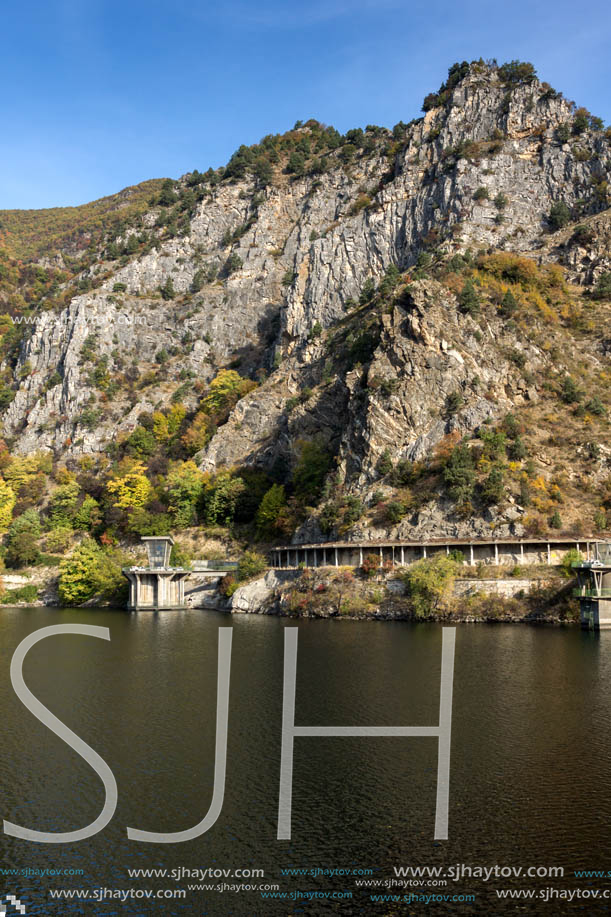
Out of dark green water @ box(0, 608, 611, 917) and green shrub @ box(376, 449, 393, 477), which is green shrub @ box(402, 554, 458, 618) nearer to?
green shrub @ box(376, 449, 393, 477)

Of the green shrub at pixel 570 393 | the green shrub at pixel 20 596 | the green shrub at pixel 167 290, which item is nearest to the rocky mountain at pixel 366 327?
the green shrub at pixel 570 393

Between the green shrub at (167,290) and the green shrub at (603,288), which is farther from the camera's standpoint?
the green shrub at (167,290)

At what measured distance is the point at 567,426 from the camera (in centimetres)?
8294

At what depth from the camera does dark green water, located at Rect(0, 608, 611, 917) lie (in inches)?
701

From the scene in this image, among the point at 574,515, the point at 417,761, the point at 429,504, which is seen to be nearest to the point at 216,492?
the point at 429,504

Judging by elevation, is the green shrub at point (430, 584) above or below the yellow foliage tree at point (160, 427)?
below

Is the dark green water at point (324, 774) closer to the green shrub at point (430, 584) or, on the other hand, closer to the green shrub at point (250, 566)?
the green shrub at point (430, 584)

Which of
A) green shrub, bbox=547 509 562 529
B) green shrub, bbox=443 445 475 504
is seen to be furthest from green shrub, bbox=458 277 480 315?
green shrub, bbox=547 509 562 529

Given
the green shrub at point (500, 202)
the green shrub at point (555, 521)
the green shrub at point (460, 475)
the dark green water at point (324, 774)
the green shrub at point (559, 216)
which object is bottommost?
the dark green water at point (324, 774)

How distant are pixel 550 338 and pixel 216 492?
5212cm

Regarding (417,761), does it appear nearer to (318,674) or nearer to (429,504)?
(318,674)

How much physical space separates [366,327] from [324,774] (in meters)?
91.2

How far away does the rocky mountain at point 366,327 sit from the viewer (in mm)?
81000

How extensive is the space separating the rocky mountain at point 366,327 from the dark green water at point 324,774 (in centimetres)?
3805
